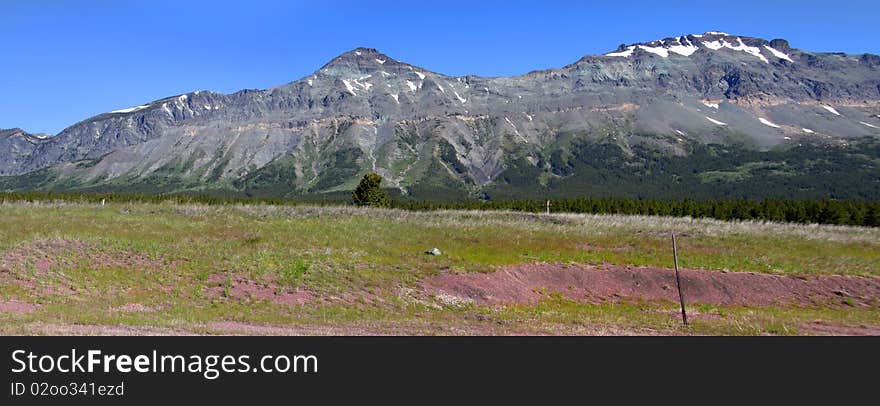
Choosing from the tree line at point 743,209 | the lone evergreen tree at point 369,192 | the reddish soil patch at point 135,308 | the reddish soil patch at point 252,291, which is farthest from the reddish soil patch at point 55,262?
the lone evergreen tree at point 369,192

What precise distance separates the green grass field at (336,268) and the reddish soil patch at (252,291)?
0.13 metres

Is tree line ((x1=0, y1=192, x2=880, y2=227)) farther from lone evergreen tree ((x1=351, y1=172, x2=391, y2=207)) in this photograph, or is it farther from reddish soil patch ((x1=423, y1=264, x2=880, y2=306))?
reddish soil patch ((x1=423, y1=264, x2=880, y2=306))

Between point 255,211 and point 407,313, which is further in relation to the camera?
point 255,211

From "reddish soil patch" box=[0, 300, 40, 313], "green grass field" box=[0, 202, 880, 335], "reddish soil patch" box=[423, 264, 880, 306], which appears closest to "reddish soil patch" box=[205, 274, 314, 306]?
"green grass field" box=[0, 202, 880, 335]

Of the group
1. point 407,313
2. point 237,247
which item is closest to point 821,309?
point 407,313

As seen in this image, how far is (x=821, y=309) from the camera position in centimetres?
3397

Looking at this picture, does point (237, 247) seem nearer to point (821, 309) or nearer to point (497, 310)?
point (497, 310)

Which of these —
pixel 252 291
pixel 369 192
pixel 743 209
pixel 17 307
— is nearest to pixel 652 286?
pixel 252 291

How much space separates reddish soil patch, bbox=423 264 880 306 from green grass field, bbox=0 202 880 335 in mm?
1152

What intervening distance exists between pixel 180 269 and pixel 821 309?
1391 inches

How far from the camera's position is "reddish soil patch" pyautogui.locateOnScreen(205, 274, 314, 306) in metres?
29.6

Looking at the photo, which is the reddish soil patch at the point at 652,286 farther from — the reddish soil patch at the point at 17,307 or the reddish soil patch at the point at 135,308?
the reddish soil patch at the point at 17,307

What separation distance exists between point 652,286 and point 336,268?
18907mm

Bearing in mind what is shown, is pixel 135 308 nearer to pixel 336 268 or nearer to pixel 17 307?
pixel 17 307
